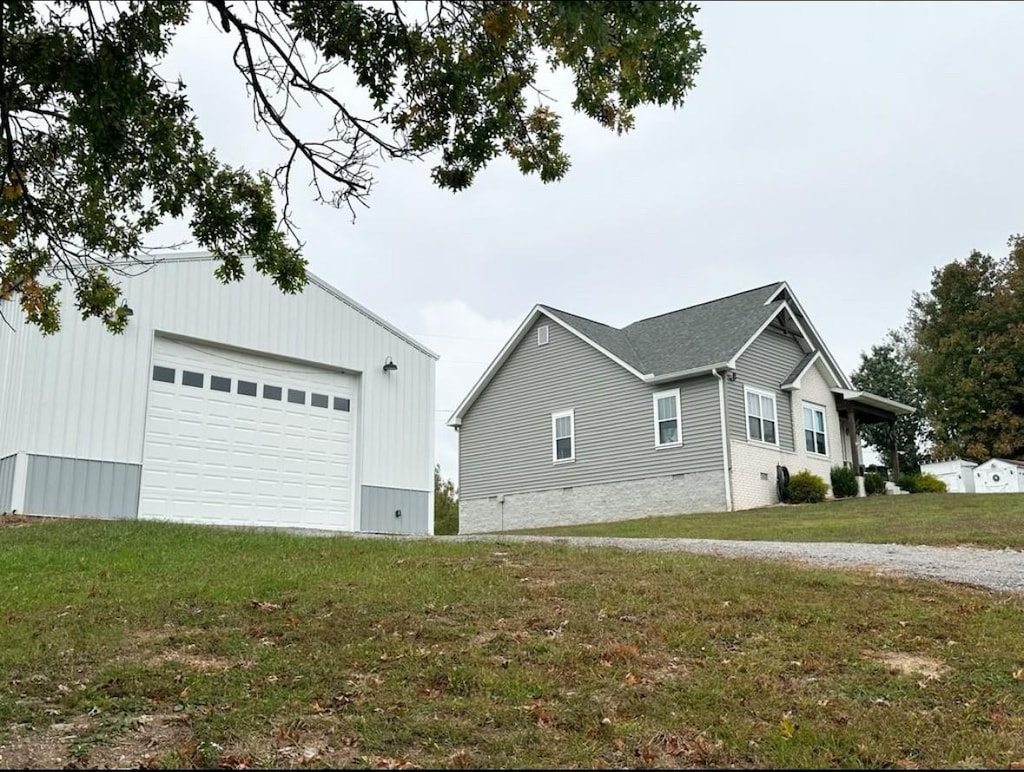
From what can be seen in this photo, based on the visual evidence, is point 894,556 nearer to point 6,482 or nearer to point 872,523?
point 872,523

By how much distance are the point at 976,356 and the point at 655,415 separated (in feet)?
75.6

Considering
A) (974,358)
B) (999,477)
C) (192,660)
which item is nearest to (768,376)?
(999,477)

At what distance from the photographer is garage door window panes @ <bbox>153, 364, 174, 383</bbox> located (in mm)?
15922

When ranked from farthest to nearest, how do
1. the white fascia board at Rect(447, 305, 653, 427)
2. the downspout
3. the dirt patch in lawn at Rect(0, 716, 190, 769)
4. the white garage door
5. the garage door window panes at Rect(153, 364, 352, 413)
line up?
1. the white fascia board at Rect(447, 305, 653, 427)
2. the downspout
3. the garage door window panes at Rect(153, 364, 352, 413)
4. the white garage door
5. the dirt patch in lawn at Rect(0, 716, 190, 769)

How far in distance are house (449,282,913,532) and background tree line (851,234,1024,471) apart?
14.0 meters

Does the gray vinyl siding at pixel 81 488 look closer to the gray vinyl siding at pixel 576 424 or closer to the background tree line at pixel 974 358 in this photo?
the gray vinyl siding at pixel 576 424

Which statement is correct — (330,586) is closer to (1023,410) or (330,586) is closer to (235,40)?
(235,40)

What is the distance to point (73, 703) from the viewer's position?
205 inches

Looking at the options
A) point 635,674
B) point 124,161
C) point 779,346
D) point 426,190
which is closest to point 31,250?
point 124,161

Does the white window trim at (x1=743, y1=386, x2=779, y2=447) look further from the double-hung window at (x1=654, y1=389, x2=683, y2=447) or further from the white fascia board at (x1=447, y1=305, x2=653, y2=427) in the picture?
the white fascia board at (x1=447, y1=305, x2=653, y2=427)

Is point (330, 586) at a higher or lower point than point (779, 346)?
lower

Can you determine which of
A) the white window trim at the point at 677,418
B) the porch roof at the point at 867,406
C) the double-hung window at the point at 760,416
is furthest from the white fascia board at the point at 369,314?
the porch roof at the point at 867,406

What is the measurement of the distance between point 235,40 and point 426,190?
1.73m

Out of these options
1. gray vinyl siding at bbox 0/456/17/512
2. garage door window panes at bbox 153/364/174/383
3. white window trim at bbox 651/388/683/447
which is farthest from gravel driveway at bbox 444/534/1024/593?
white window trim at bbox 651/388/683/447
